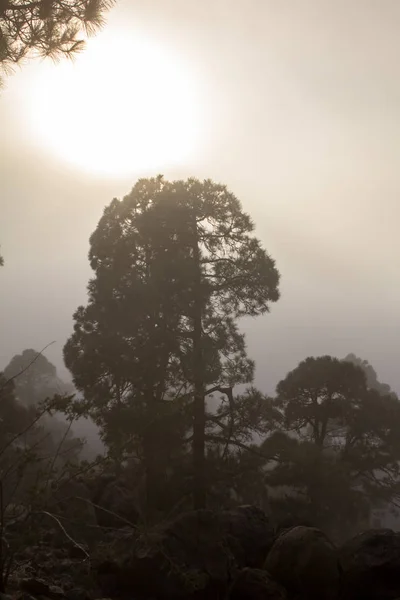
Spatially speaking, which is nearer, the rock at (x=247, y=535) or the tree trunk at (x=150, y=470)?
the rock at (x=247, y=535)

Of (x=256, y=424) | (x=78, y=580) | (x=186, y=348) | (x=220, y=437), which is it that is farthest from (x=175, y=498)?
(x=78, y=580)

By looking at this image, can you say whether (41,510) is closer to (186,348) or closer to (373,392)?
(186,348)

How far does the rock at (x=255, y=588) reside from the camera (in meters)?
9.55

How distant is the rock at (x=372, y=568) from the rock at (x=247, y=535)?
2538 millimetres

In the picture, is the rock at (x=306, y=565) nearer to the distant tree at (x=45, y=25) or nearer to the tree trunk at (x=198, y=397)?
the tree trunk at (x=198, y=397)

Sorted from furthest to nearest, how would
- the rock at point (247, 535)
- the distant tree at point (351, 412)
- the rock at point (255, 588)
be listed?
the distant tree at point (351, 412) → the rock at point (247, 535) → the rock at point (255, 588)

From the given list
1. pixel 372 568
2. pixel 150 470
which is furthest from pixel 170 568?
pixel 150 470

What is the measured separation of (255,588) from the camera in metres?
9.66

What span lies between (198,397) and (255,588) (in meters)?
6.49

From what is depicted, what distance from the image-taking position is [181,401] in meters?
6.98

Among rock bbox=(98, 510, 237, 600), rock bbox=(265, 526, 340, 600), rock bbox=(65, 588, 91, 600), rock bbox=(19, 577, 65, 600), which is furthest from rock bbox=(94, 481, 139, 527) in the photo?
rock bbox=(19, 577, 65, 600)

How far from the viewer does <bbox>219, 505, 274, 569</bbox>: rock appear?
12727 millimetres

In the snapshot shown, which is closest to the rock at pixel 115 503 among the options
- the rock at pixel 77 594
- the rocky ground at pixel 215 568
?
the rocky ground at pixel 215 568

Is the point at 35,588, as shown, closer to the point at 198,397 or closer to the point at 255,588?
the point at 255,588
